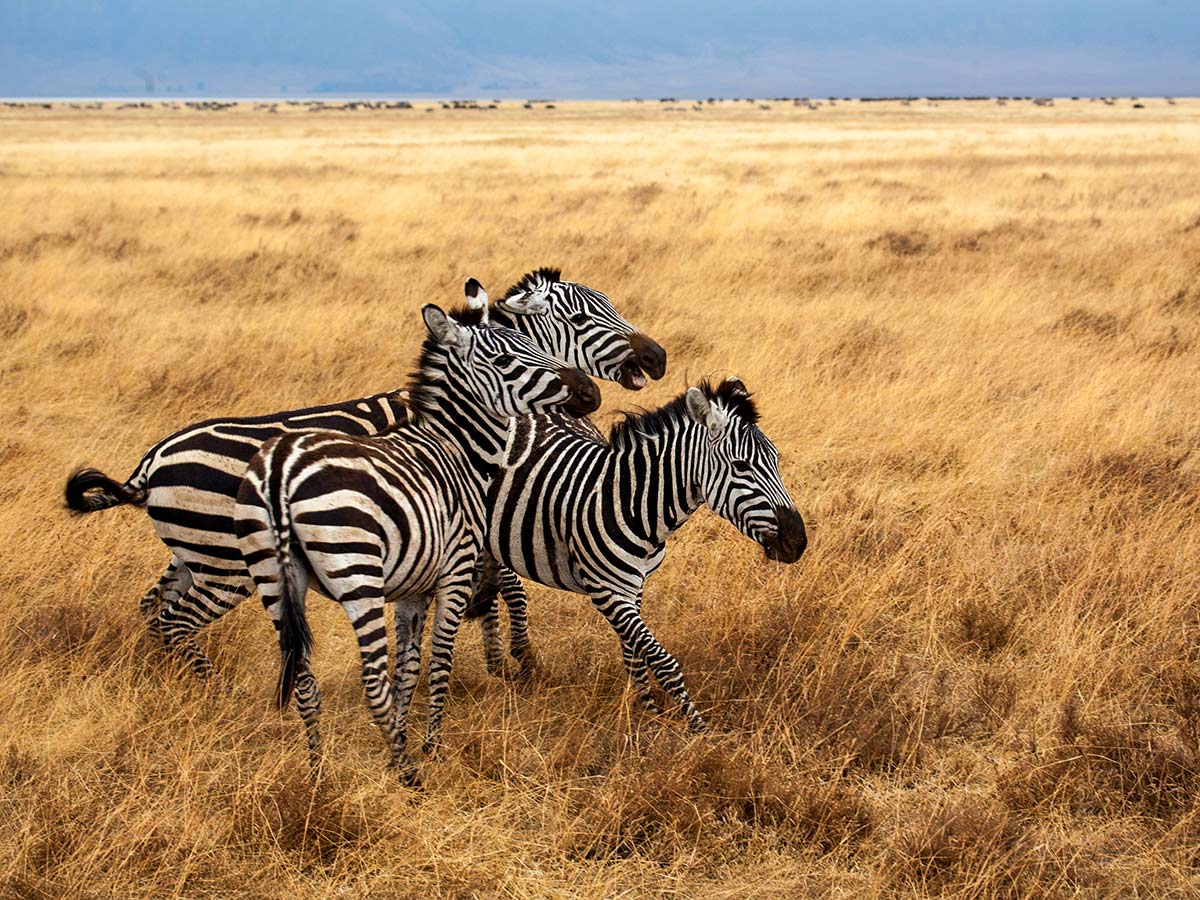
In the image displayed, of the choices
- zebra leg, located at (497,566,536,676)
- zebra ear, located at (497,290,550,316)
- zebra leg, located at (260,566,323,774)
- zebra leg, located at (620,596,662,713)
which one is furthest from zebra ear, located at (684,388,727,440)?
zebra ear, located at (497,290,550,316)

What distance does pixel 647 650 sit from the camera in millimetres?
4574

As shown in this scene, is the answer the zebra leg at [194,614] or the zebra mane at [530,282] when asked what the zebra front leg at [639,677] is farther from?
the zebra mane at [530,282]

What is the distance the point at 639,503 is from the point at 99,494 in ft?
7.55

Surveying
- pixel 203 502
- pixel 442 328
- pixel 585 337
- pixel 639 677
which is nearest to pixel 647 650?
A: pixel 639 677

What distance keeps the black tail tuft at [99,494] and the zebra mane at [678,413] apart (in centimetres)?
198

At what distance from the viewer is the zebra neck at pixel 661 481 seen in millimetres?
4676

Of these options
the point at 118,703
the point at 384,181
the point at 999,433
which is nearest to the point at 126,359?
the point at 118,703

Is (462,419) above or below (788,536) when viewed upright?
above

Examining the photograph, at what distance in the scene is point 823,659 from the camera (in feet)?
16.6

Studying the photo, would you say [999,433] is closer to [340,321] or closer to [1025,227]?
[340,321]

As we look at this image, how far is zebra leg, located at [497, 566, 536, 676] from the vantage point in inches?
207

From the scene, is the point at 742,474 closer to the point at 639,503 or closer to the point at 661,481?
the point at 661,481

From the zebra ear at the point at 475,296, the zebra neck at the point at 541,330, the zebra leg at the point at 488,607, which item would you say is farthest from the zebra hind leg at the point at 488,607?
the zebra neck at the point at 541,330

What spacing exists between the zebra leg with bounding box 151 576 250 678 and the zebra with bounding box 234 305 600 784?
57 cm
